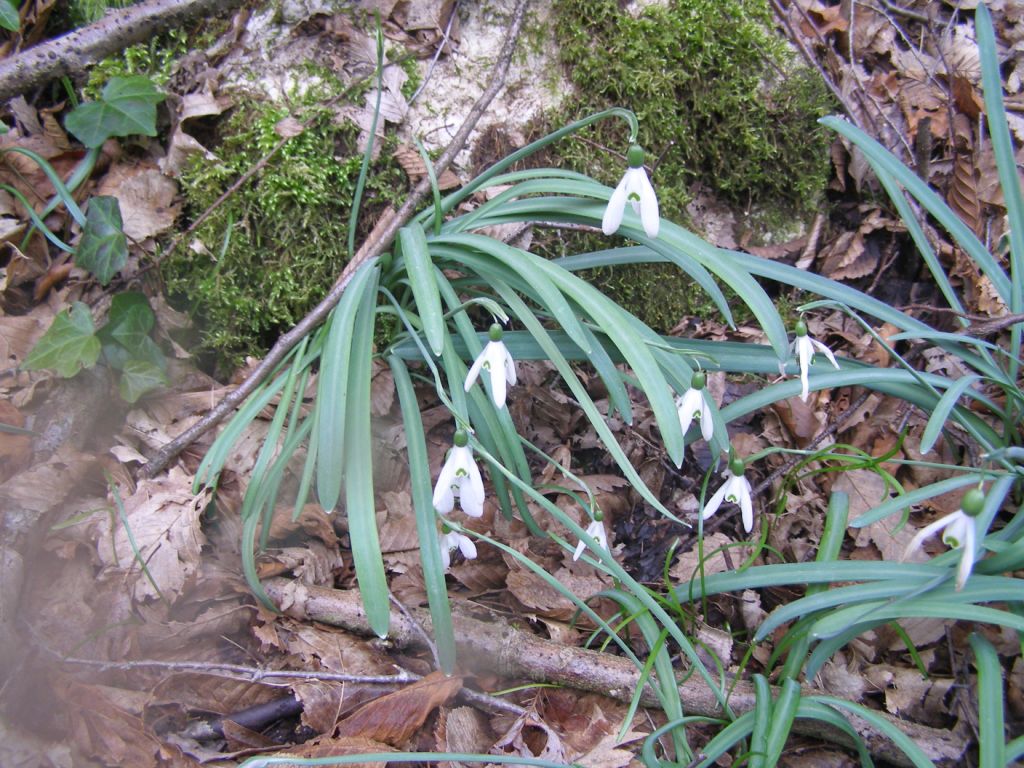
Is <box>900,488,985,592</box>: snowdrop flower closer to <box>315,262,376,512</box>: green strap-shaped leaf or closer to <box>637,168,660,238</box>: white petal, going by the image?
<box>637,168,660,238</box>: white petal

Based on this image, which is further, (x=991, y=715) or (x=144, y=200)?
(x=144, y=200)

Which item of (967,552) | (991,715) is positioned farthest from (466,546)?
(991,715)

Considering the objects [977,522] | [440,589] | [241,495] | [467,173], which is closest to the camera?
[977,522]

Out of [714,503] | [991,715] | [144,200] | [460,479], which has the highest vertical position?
[144,200]

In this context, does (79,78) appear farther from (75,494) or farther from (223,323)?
(75,494)

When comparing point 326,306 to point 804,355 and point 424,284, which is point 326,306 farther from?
point 804,355

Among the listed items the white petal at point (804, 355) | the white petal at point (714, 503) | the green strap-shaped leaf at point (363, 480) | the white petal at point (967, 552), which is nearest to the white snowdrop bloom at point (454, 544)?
the green strap-shaped leaf at point (363, 480)

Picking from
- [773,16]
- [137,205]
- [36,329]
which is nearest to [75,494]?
[36,329]
